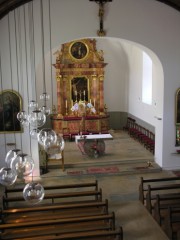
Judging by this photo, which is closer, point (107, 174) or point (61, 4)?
point (61, 4)

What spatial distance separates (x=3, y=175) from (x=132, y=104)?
46.8ft

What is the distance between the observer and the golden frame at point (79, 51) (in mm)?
17641

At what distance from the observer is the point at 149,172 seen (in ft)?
40.5

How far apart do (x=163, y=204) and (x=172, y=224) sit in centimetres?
92

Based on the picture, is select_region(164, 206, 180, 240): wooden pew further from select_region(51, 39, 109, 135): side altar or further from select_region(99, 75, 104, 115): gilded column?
select_region(99, 75, 104, 115): gilded column

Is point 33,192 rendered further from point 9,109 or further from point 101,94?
point 101,94

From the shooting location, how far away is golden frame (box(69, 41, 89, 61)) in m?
17.6

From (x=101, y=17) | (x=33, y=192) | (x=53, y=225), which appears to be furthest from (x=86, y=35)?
(x=33, y=192)

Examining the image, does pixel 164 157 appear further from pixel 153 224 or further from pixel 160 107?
pixel 153 224

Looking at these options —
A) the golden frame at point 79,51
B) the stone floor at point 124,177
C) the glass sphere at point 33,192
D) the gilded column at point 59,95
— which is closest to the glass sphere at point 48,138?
the glass sphere at point 33,192

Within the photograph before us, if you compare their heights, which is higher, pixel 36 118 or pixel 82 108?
pixel 36 118

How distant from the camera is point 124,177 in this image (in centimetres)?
1188

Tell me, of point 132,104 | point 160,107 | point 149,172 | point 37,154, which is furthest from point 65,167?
point 132,104

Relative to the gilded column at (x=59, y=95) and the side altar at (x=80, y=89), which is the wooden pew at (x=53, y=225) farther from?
the gilded column at (x=59, y=95)
